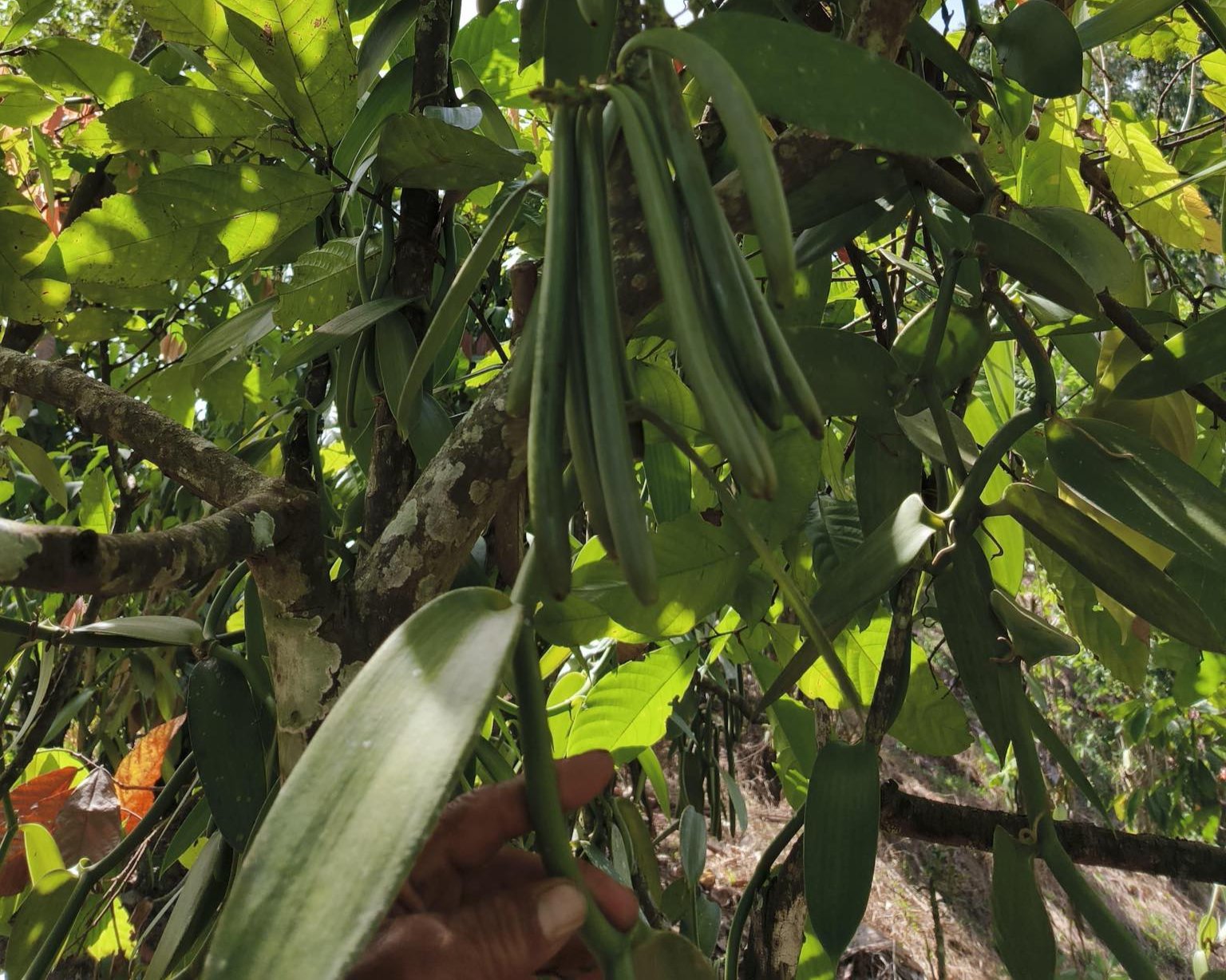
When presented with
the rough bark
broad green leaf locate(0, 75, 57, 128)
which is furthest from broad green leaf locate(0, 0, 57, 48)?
the rough bark

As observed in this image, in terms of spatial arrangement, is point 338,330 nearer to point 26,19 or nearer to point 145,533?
point 145,533

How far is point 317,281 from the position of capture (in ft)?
1.77

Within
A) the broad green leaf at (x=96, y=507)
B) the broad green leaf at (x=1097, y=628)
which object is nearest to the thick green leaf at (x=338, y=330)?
the broad green leaf at (x=1097, y=628)

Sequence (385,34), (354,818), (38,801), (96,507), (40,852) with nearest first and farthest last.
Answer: (354,818) → (385,34) → (40,852) → (38,801) → (96,507)

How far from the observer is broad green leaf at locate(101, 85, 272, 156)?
1.62 ft

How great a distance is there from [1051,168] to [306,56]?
0.44m

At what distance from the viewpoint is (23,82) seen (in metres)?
0.65

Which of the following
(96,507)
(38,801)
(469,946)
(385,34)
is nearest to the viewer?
(469,946)

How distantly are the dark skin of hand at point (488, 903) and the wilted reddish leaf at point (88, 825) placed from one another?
490mm

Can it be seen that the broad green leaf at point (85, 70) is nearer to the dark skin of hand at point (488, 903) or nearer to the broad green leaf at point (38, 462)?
the broad green leaf at point (38, 462)

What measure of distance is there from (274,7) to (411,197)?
0.11 metres

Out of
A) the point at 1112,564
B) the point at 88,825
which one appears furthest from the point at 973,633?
the point at 88,825

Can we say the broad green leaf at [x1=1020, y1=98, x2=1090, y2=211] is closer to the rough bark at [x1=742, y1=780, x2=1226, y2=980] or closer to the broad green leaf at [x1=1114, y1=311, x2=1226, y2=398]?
the broad green leaf at [x1=1114, y1=311, x2=1226, y2=398]

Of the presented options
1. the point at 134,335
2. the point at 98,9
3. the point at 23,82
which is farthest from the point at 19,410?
the point at 98,9
